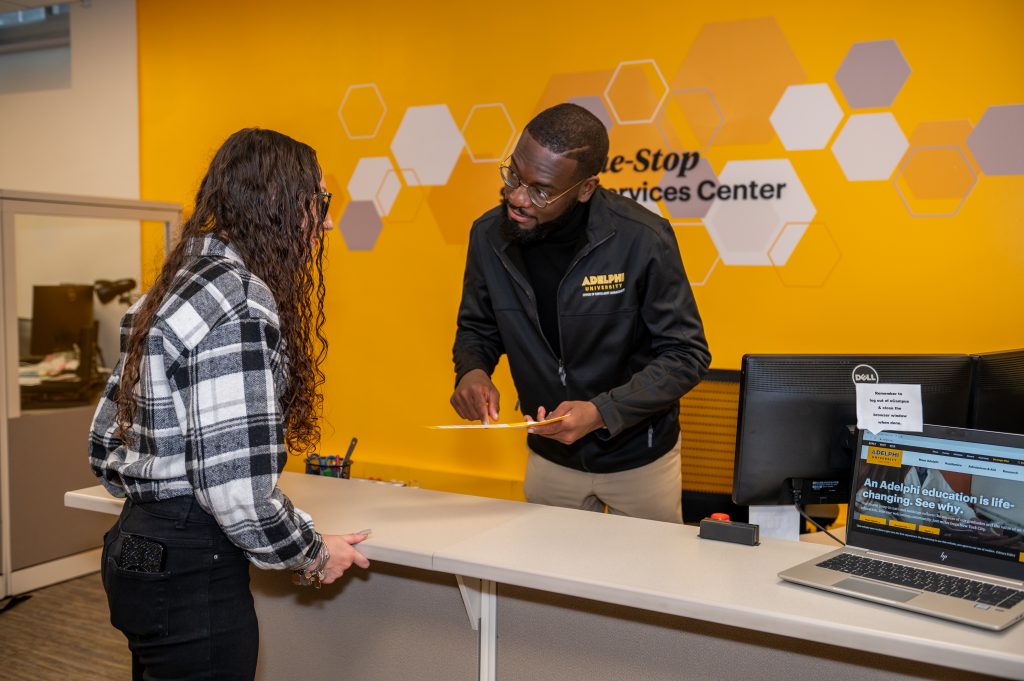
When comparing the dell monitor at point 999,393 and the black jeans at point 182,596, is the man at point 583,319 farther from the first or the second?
the black jeans at point 182,596

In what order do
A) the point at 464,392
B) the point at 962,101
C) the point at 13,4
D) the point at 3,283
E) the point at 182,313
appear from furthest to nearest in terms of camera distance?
the point at 13,4 → the point at 3,283 → the point at 962,101 → the point at 464,392 → the point at 182,313

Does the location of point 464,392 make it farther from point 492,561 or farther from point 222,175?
point 222,175

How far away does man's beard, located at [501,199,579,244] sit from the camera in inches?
84.2

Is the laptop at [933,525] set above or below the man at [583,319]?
below

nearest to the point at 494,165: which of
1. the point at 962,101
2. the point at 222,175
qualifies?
the point at 962,101

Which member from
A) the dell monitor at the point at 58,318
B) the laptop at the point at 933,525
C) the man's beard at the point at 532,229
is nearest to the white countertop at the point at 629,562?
the laptop at the point at 933,525

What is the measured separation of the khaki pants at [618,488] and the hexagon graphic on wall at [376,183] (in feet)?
6.68

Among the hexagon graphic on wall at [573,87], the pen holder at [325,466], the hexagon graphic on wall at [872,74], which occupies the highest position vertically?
the hexagon graphic on wall at [573,87]

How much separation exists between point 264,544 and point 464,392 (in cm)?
77

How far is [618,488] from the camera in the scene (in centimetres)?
224

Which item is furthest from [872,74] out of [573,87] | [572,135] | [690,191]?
[572,135]

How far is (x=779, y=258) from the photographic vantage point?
318 centimetres

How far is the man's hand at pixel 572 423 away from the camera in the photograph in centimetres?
191

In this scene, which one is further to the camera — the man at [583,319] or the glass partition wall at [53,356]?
the glass partition wall at [53,356]
